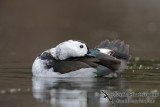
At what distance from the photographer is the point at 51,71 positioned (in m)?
13.8

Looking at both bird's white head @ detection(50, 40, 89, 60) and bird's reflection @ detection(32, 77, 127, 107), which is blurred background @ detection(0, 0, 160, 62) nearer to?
bird's white head @ detection(50, 40, 89, 60)


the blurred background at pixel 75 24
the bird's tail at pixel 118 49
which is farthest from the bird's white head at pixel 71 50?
the blurred background at pixel 75 24

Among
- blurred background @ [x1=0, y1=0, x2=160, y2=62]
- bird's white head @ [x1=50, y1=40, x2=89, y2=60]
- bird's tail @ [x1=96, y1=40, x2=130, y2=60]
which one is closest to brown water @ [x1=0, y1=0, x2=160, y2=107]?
blurred background @ [x1=0, y1=0, x2=160, y2=62]

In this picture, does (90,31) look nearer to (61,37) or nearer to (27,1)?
(61,37)

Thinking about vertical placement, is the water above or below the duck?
below

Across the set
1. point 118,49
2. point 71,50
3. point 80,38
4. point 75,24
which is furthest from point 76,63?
point 75,24

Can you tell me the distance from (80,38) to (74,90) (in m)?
11.0

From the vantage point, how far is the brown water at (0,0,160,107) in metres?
11.7

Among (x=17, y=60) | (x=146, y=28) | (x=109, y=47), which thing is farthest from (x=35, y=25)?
(x=109, y=47)

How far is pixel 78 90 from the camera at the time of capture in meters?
12.3

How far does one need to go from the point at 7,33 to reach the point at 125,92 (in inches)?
510

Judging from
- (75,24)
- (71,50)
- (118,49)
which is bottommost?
(71,50)

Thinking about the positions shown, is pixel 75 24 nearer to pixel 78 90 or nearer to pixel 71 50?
pixel 71 50

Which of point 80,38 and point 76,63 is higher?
point 80,38
